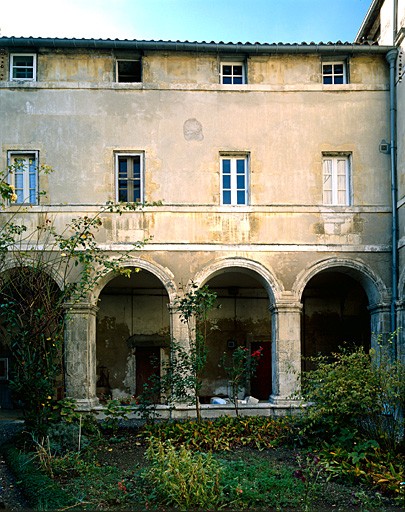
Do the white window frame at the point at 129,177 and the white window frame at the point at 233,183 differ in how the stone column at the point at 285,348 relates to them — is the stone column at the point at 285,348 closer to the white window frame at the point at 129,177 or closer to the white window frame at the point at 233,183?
the white window frame at the point at 233,183

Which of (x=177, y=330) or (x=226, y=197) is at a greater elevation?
(x=226, y=197)

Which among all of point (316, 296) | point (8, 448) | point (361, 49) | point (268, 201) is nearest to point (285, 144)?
point (268, 201)

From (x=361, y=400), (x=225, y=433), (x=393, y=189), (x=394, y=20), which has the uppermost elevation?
(x=394, y=20)

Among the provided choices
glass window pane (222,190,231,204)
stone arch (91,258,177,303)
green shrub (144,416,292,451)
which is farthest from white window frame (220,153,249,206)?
green shrub (144,416,292,451)

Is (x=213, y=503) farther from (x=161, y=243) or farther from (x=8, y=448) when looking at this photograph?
(x=161, y=243)

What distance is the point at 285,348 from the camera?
15.0 metres

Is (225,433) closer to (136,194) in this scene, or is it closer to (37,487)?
(37,487)

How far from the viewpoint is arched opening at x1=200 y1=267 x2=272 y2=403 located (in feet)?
62.6

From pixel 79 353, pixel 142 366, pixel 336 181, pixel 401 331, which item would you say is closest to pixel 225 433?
pixel 79 353

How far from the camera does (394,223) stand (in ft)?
49.6

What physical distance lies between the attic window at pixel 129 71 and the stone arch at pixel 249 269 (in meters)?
4.80

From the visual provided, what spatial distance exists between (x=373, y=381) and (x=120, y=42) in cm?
949

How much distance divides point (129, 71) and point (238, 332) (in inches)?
314

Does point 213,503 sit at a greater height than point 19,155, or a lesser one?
lesser
